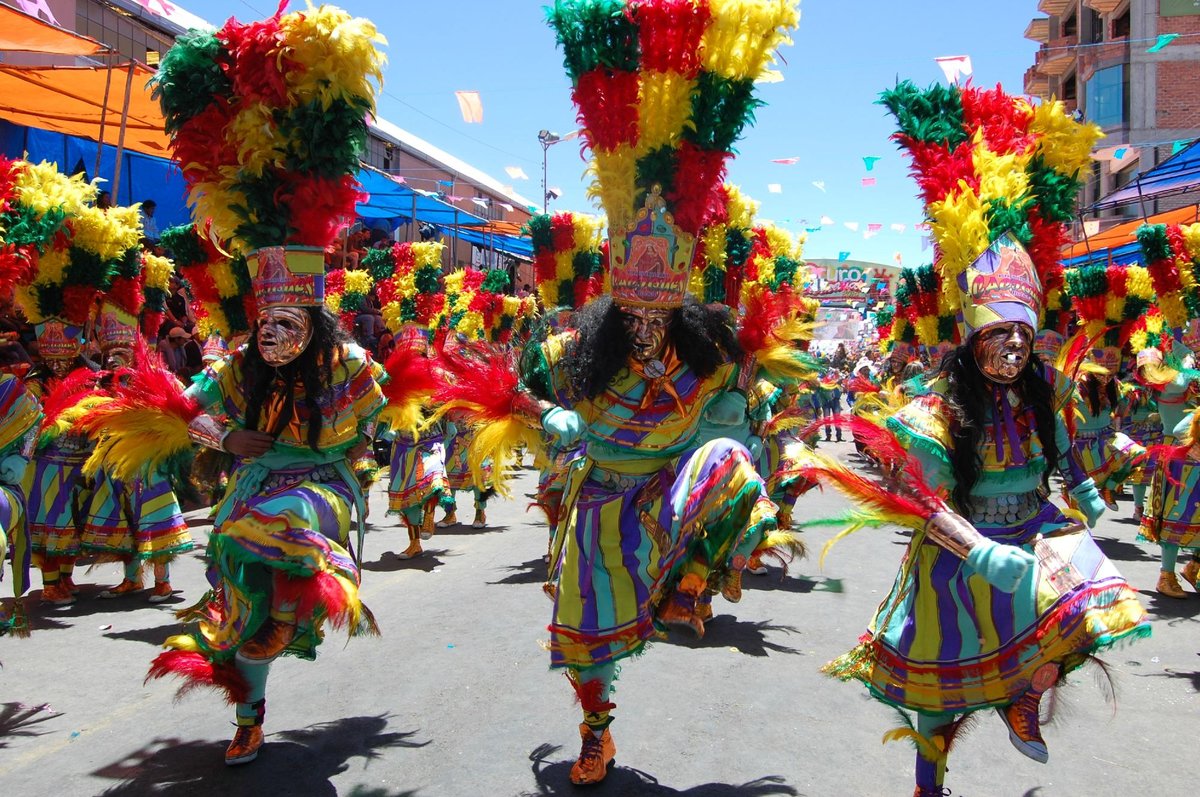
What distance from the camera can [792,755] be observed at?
433 centimetres

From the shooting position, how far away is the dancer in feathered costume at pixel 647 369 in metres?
4.12

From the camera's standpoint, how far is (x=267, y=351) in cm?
408

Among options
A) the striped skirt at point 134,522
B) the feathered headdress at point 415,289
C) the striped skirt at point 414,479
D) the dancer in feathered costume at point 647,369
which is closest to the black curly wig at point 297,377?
the dancer in feathered costume at point 647,369

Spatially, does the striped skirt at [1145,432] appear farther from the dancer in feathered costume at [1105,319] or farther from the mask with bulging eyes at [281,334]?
the mask with bulging eyes at [281,334]

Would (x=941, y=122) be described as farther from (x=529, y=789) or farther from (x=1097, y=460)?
(x=1097, y=460)

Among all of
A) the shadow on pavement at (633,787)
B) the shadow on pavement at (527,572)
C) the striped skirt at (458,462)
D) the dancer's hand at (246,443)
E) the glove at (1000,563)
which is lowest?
the shadow on pavement at (633,787)

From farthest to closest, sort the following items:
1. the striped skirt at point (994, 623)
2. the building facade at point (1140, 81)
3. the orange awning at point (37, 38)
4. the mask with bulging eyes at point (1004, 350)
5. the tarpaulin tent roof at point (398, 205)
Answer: the building facade at point (1140, 81) → the tarpaulin tent roof at point (398, 205) → the orange awning at point (37, 38) → the mask with bulging eyes at point (1004, 350) → the striped skirt at point (994, 623)

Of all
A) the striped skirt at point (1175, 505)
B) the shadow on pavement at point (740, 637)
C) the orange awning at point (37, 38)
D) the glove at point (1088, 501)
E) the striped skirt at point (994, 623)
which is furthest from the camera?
the orange awning at point (37, 38)

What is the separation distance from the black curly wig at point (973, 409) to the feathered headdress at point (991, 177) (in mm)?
183

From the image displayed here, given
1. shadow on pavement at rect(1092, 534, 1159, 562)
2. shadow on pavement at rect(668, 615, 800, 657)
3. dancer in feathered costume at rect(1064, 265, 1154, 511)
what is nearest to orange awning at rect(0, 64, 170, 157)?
shadow on pavement at rect(668, 615, 800, 657)

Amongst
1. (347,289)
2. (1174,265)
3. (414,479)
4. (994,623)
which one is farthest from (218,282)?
(1174,265)

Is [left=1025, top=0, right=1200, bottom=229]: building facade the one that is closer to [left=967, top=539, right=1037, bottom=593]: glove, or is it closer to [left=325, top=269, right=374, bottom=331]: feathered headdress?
[left=325, top=269, right=374, bottom=331]: feathered headdress

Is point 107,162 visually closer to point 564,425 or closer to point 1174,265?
point 564,425

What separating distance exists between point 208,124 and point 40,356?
4.07m
